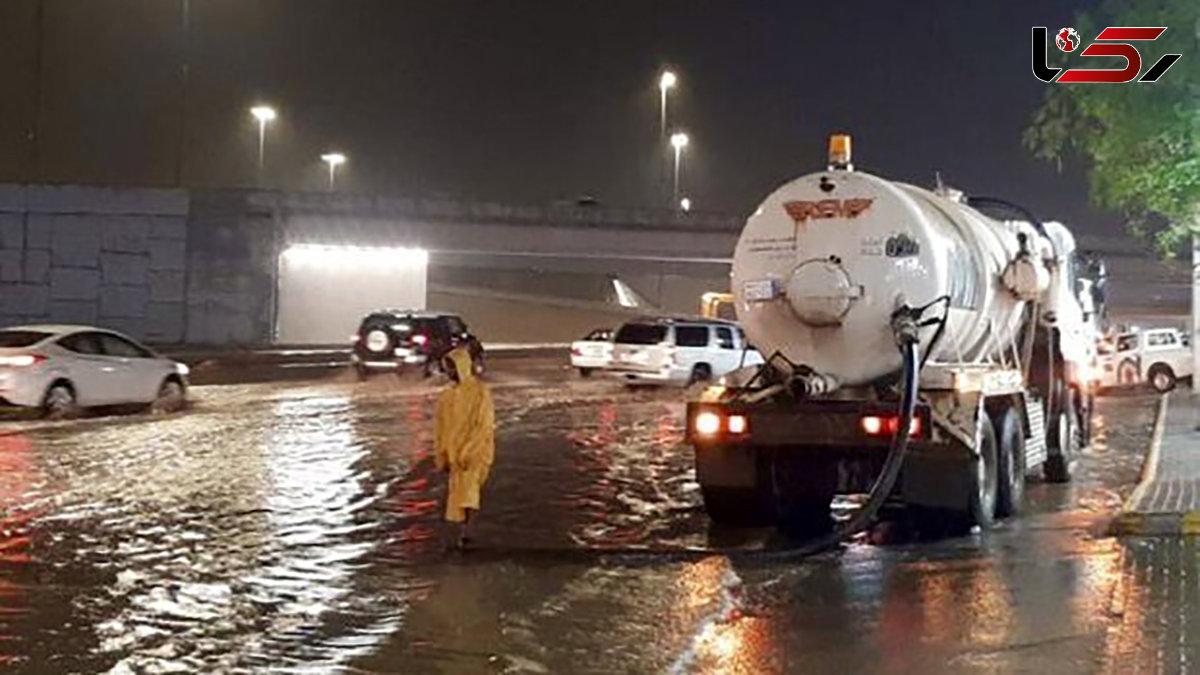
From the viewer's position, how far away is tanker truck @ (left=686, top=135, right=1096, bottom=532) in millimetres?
12234

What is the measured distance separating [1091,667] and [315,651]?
4149mm

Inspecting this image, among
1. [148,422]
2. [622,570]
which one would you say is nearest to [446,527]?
[622,570]

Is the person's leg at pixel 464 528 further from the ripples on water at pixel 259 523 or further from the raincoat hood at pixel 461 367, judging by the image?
the raincoat hood at pixel 461 367

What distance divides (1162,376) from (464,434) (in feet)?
100

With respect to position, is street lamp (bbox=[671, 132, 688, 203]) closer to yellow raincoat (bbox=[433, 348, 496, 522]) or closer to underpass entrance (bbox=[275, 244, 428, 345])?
underpass entrance (bbox=[275, 244, 428, 345])

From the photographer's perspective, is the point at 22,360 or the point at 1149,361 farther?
the point at 1149,361

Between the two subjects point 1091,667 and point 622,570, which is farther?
point 622,570

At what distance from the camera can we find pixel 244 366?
132ft

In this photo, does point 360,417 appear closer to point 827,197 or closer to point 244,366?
point 827,197

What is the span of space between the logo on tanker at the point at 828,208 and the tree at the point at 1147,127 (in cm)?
766

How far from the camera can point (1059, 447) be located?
1688 cm

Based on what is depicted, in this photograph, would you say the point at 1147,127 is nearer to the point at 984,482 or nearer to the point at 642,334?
the point at 984,482

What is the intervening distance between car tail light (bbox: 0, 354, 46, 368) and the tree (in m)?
14.4

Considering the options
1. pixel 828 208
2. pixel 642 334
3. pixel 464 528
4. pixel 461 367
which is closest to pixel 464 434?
pixel 461 367
